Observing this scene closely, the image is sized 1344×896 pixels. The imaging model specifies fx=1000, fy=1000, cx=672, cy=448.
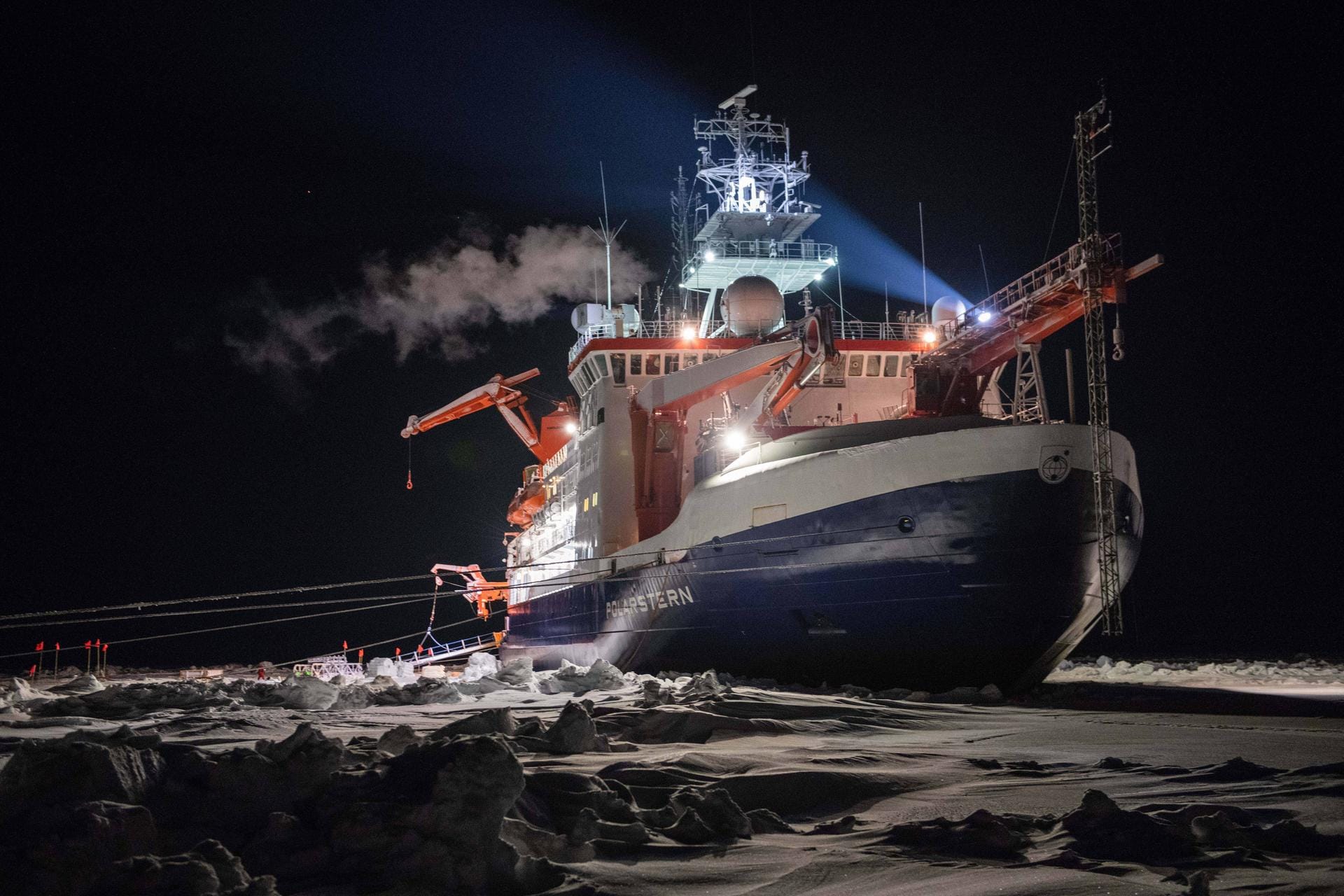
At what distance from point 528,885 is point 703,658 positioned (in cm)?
1313

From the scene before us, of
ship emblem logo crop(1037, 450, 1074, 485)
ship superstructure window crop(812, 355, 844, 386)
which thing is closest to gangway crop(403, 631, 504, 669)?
ship superstructure window crop(812, 355, 844, 386)

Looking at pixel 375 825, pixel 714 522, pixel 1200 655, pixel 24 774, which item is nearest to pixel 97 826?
pixel 24 774

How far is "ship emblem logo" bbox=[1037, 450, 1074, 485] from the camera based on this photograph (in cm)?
1335

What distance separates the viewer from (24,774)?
4.20 meters

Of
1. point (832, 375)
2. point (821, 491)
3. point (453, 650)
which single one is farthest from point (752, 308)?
point (453, 650)

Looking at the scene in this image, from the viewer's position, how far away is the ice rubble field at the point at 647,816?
3816mm

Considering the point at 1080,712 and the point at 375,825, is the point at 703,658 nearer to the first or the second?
the point at 1080,712

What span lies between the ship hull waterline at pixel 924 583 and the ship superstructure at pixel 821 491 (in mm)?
28

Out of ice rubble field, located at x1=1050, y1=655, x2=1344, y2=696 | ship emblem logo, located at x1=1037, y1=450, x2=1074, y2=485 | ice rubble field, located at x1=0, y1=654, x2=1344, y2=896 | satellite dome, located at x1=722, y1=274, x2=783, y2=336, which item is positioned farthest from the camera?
satellite dome, located at x1=722, y1=274, x2=783, y2=336

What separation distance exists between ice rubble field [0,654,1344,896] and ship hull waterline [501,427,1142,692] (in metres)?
5.73

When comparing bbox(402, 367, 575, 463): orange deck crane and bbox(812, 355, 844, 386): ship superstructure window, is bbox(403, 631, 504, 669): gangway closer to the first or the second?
bbox(402, 367, 575, 463): orange deck crane

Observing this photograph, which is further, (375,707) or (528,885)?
(375,707)

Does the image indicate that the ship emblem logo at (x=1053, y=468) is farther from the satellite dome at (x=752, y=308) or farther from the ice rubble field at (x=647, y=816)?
the satellite dome at (x=752, y=308)

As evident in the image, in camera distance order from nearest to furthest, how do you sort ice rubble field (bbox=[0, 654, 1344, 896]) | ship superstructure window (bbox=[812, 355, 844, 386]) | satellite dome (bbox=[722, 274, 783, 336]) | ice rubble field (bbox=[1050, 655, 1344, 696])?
ice rubble field (bbox=[0, 654, 1344, 896]), ice rubble field (bbox=[1050, 655, 1344, 696]), ship superstructure window (bbox=[812, 355, 844, 386]), satellite dome (bbox=[722, 274, 783, 336])
